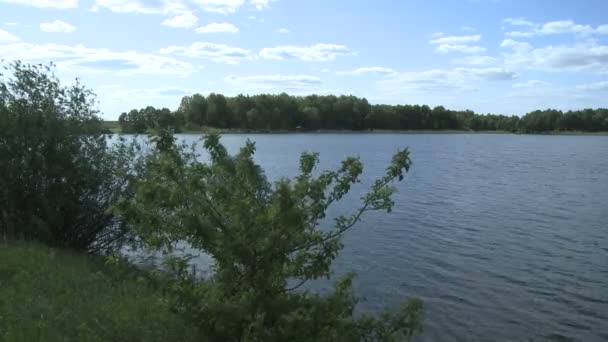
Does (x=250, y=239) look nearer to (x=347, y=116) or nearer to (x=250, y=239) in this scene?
(x=250, y=239)

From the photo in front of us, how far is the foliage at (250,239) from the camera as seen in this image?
5.68 metres

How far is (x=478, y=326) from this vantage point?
38.8ft

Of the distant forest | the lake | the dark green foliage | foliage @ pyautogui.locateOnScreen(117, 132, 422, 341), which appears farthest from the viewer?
the distant forest

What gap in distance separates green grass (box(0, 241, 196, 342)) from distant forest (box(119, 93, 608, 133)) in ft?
332

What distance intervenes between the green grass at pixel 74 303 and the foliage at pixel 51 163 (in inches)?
75.7

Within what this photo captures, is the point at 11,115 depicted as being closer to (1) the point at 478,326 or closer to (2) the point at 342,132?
(1) the point at 478,326

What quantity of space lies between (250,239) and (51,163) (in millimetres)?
8391

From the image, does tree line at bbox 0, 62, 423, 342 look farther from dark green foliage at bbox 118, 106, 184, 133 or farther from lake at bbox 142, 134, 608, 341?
lake at bbox 142, 134, 608, 341

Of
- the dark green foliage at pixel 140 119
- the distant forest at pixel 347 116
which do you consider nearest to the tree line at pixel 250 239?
the dark green foliage at pixel 140 119

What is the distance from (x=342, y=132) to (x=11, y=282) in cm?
13383

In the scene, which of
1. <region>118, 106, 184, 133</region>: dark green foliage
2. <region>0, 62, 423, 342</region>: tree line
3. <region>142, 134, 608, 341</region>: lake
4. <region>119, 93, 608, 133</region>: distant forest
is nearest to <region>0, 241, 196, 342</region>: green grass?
<region>0, 62, 423, 342</region>: tree line

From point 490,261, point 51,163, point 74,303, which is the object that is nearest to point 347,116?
point 490,261

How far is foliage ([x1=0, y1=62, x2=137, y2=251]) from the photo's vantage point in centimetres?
1220

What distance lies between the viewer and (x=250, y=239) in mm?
5758
